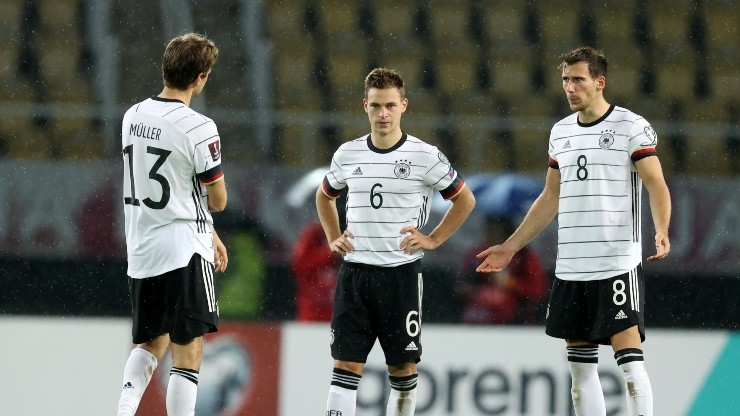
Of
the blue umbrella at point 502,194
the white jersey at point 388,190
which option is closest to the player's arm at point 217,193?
the white jersey at point 388,190

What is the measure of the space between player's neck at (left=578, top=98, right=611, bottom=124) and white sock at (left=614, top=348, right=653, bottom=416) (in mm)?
728

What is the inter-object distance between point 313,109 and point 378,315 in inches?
120

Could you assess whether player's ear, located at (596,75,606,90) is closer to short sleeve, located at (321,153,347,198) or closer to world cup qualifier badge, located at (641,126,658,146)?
world cup qualifier badge, located at (641,126,658,146)

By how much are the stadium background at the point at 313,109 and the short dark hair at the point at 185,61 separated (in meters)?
1.86

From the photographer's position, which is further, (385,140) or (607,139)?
(385,140)

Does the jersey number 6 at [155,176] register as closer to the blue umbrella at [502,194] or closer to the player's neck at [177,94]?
the player's neck at [177,94]

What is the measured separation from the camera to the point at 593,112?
4.19m

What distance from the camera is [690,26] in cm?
751

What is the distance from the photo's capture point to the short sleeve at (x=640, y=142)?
4.07 metres

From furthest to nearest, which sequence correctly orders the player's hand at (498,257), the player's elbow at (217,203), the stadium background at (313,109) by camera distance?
the stadium background at (313,109), the player's hand at (498,257), the player's elbow at (217,203)

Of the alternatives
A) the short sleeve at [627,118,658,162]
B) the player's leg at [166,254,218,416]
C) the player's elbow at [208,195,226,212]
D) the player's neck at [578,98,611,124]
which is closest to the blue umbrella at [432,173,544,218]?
the player's neck at [578,98,611,124]

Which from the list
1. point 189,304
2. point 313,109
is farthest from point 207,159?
point 313,109

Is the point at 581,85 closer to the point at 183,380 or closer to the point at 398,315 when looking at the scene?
the point at 398,315

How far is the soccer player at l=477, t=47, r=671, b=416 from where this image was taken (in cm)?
407
